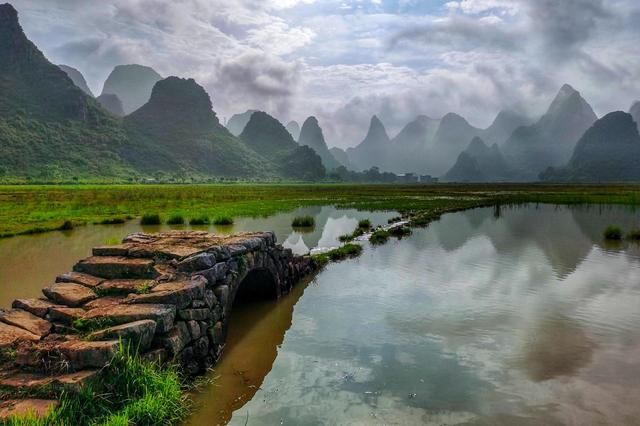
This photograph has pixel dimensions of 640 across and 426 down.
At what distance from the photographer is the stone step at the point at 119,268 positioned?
9148 millimetres

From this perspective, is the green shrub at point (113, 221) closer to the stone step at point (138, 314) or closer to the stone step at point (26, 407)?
the stone step at point (138, 314)

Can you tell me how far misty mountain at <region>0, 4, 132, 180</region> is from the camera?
392ft

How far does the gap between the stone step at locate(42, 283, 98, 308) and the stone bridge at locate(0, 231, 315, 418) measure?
18 mm

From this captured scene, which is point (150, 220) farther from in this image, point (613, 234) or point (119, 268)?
point (613, 234)

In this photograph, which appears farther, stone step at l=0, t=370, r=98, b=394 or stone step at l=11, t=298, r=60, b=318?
stone step at l=11, t=298, r=60, b=318

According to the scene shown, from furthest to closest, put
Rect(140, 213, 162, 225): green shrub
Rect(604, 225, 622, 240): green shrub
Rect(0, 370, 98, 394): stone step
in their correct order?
Rect(140, 213, 162, 225): green shrub < Rect(604, 225, 622, 240): green shrub < Rect(0, 370, 98, 394): stone step

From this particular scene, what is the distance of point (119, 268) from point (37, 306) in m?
1.81

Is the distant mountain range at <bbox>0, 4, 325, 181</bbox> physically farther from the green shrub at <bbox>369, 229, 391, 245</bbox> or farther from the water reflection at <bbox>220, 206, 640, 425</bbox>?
the water reflection at <bbox>220, 206, 640, 425</bbox>

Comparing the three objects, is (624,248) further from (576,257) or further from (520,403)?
(520,403)

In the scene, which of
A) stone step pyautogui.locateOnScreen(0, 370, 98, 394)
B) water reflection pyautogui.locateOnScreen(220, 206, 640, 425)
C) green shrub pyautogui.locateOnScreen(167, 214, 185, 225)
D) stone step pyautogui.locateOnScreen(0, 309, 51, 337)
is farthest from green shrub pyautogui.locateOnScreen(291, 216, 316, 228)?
stone step pyautogui.locateOnScreen(0, 370, 98, 394)

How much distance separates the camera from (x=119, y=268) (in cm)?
923

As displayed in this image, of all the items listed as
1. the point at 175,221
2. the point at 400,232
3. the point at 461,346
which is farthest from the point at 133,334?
the point at 175,221

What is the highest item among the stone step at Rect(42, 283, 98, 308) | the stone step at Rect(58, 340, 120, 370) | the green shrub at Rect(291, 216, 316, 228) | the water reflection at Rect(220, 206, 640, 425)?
the stone step at Rect(42, 283, 98, 308)

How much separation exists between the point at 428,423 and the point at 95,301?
6.39 m
